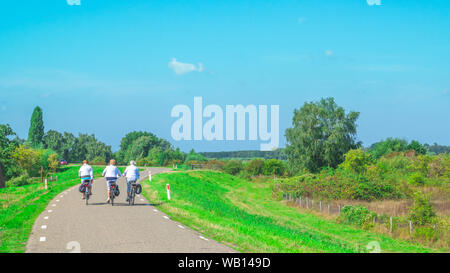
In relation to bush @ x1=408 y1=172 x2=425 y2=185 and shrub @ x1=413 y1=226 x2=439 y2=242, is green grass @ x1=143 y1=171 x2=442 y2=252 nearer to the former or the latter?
shrub @ x1=413 y1=226 x2=439 y2=242

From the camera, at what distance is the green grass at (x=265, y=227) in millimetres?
11895

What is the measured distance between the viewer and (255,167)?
242 ft

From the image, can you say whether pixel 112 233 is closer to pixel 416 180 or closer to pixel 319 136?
pixel 416 180

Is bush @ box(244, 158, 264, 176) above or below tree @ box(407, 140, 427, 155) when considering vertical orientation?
below

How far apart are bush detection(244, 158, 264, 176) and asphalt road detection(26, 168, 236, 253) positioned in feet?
183

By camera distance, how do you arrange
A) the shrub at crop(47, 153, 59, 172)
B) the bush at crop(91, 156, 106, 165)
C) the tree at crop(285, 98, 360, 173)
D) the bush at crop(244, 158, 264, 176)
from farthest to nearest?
the bush at crop(91, 156, 106, 165)
the shrub at crop(47, 153, 59, 172)
the bush at crop(244, 158, 264, 176)
the tree at crop(285, 98, 360, 173)

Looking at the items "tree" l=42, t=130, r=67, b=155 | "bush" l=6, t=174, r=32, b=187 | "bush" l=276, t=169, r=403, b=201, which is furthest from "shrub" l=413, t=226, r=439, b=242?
"tree" l=42, t=130, r=67, b=155

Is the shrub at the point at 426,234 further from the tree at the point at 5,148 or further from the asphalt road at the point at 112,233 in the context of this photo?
the tree at the point at 5,148

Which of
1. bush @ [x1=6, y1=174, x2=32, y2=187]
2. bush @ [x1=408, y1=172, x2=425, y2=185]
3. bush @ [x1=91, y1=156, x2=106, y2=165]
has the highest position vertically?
bush @ [x1=91, y1=156, x2=106, y2=165]

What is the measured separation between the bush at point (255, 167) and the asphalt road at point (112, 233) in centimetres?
5582

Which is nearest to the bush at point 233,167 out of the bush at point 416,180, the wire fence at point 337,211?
the wire fence at point 337,211

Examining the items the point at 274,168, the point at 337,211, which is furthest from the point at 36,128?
the point at 337,211

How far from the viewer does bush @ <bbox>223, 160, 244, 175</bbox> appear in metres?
73.8
